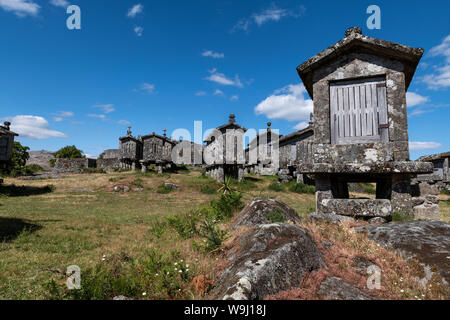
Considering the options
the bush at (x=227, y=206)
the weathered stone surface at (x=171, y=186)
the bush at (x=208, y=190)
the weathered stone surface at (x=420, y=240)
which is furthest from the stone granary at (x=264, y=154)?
the weathered stone surface at (x=420, y=240)

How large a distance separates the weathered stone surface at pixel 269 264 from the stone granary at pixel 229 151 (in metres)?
19.1

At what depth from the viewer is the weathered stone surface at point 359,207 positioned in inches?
211

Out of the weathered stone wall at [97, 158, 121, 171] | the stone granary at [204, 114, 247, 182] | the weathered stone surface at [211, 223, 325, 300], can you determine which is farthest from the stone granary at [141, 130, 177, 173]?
the weathered stone surface at [211, 223, 325, 300]

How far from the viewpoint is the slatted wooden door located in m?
5.95

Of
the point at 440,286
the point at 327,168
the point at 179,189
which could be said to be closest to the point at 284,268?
the point at 440,286

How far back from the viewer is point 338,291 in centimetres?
293

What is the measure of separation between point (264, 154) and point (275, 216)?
95.0ft

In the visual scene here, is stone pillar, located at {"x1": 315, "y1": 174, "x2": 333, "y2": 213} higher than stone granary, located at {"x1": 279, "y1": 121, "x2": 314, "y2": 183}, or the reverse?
stone granary, located at {"x1": 279, "y1": 121, "x2": 314, "y2": 183}

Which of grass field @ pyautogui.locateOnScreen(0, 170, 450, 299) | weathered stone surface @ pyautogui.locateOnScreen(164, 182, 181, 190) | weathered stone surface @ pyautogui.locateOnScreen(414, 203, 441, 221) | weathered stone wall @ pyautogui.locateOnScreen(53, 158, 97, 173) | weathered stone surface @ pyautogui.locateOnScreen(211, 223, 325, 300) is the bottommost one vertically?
grass field @ pyautogui.locateOnScreen(0, 170, 450, 299)

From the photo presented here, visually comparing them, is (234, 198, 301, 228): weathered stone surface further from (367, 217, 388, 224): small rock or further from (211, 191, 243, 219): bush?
(211, 191, 243, 219): bush

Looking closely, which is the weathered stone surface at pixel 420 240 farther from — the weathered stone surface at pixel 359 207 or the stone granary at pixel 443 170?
the stone granary at pixel 443 170

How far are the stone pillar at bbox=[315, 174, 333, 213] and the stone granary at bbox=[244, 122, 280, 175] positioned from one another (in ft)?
87.9

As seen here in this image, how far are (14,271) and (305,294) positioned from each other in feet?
18.0
